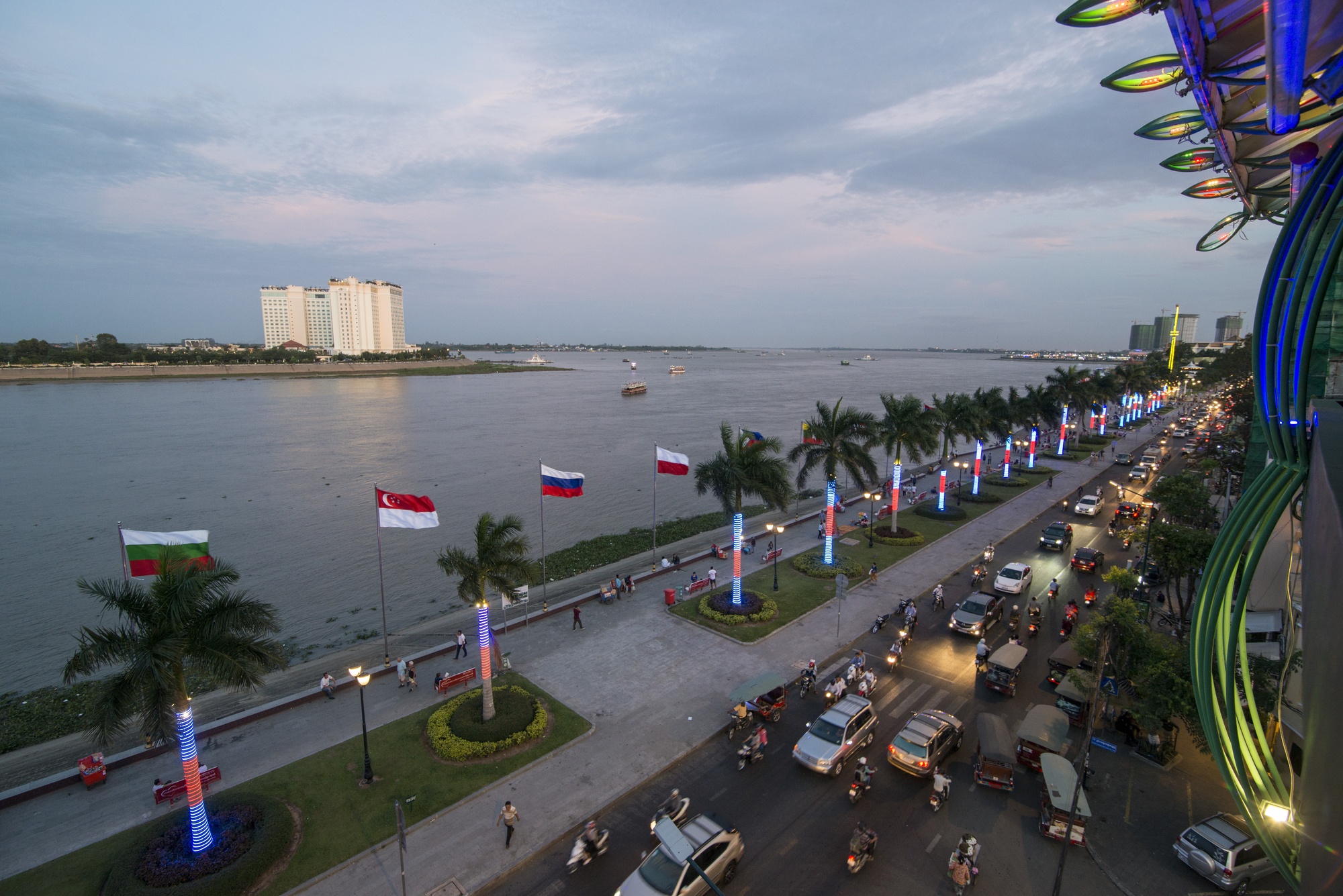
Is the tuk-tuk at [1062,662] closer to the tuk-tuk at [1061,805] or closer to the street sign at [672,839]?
the tuk-tuk at [1061,805]

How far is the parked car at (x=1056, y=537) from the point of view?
33.1m

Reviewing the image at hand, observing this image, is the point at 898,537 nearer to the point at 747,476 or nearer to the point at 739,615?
the point at 747,476

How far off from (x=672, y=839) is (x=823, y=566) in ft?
79.3

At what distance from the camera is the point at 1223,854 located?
12.2 metres

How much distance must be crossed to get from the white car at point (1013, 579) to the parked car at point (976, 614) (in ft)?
6.50

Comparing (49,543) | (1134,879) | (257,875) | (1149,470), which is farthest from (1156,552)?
(49,543)

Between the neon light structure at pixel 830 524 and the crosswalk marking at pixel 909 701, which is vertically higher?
the neon light structure at pixel 830 524

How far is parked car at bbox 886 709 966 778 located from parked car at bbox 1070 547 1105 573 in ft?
57.4

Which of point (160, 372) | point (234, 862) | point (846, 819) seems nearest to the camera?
point (234, 862)

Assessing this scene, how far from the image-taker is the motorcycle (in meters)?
12.7

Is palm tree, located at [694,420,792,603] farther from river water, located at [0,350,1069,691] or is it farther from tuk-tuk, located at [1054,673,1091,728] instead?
river water, located at [0,350,1069,691]

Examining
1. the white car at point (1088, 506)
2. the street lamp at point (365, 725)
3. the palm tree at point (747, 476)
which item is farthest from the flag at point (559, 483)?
the white car at point (1088, 506)

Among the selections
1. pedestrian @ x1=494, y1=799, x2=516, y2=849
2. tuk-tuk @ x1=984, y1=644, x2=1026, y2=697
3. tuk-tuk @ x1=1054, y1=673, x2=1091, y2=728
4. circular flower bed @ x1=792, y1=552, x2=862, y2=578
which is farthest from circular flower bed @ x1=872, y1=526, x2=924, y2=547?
pedestrian @ x1=494, y1=799, x2=516, y2=849

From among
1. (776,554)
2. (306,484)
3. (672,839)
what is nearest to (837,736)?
(672,839)
